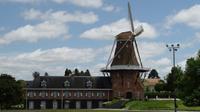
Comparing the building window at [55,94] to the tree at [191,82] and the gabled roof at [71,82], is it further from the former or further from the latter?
the tree at [191,82]

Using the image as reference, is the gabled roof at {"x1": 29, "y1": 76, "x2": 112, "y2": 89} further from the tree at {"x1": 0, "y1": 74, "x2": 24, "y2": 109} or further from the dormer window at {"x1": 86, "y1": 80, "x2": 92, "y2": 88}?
the tree at {"x1": 0, "y1": 74, "x2": 24, "y2": 109}

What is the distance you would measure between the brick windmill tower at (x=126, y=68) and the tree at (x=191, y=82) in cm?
4890

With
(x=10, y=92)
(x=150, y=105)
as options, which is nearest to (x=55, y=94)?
(x=10, y=92)

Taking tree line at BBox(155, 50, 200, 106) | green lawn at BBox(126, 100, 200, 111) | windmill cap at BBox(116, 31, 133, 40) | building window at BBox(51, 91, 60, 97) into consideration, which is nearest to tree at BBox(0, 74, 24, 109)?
building window at BBox(51, 91, 60, 97)

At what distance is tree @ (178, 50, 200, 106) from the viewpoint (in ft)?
265

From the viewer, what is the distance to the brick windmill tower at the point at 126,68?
5231 inches

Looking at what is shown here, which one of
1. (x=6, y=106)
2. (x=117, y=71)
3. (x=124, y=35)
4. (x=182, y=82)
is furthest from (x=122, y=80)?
(x=182, y=82)

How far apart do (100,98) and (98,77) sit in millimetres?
6252

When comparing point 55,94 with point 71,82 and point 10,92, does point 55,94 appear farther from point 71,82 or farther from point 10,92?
point 10,92

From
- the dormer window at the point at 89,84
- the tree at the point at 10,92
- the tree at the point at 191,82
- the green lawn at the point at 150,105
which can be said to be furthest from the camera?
the dormer window at the point at 89,84

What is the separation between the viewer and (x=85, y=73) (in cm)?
19312

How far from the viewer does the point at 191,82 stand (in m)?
82.2

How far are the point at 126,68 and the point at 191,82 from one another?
165ft

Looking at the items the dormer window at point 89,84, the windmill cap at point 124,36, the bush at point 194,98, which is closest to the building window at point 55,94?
the dormer window at point 89,84
